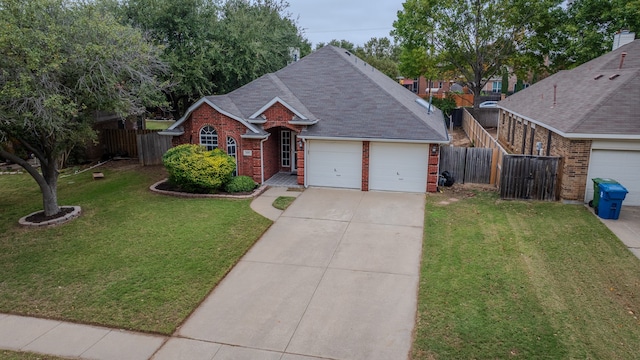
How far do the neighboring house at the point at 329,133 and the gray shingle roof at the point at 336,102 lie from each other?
4 cm

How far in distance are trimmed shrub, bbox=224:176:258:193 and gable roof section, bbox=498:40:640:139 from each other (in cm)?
1135

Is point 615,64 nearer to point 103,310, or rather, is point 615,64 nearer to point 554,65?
point 554,65

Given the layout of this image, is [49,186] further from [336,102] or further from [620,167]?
[620,167]

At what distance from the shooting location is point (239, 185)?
55.8ft

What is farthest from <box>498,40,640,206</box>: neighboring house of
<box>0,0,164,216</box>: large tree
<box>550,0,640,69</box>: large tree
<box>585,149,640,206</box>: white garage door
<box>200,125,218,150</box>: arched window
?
<box>0,0,164,216</box>: large tree

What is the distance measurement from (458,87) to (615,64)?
47.0 metres

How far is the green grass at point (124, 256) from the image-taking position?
29.2 feet

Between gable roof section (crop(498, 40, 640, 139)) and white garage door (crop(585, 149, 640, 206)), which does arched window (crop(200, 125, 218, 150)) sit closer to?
gable roof section (crop(498, 40, 640, 139))

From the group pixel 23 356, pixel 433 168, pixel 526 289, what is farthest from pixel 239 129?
pixel 526 289

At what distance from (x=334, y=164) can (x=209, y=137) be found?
17.6 ft

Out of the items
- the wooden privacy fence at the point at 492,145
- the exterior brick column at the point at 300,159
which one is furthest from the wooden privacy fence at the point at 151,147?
the wooden privacy fence at the point at 492,145

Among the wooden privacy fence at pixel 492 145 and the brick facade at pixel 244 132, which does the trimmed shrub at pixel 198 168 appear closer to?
the brick facade at pixel 244 132

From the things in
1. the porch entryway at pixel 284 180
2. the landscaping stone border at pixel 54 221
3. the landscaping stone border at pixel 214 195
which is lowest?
the landscaping stone border at pixel 54 221

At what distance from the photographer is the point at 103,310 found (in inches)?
345
